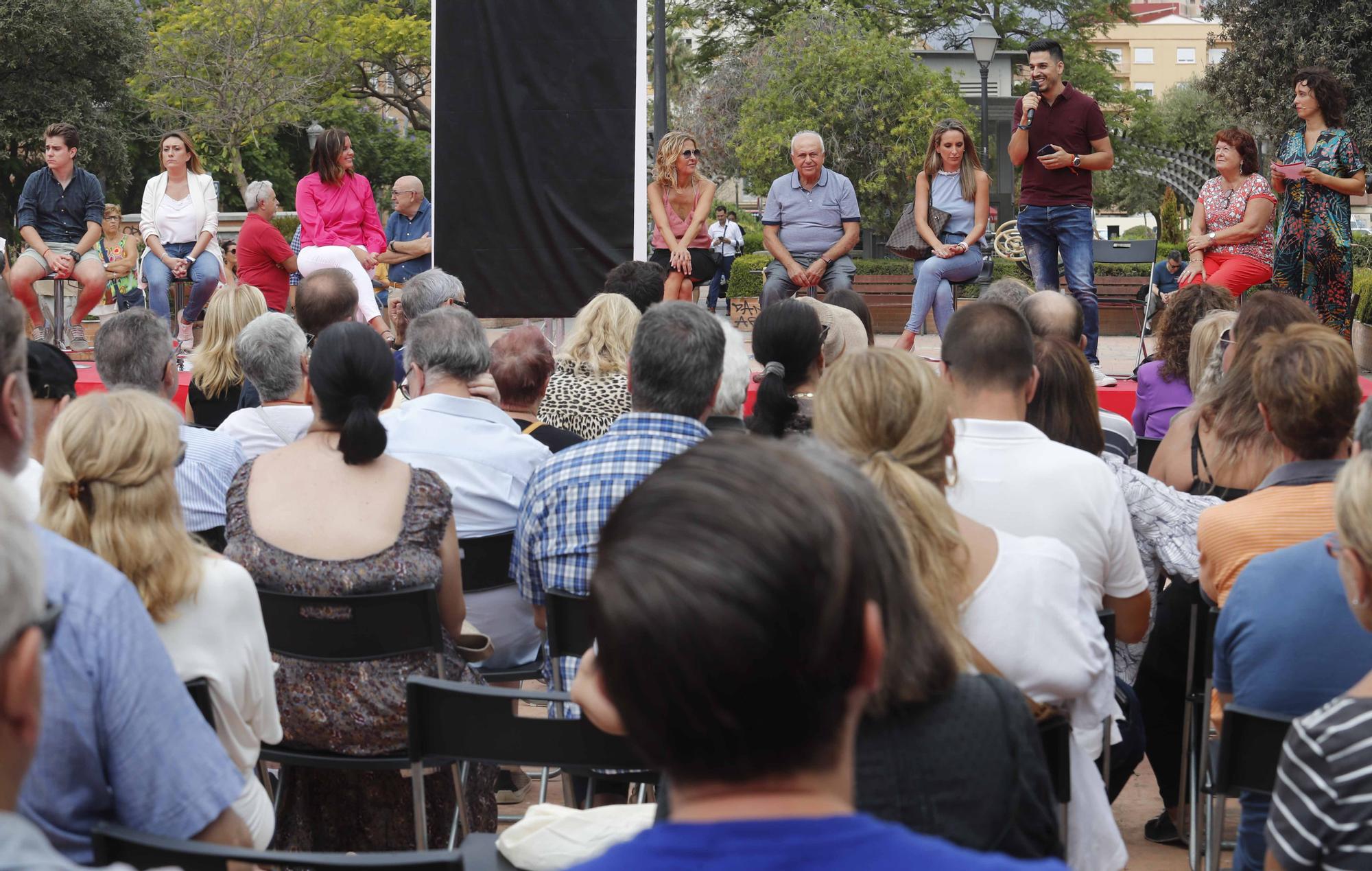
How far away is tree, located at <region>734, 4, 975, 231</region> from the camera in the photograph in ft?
82.8

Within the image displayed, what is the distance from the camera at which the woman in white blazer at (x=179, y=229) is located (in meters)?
9.63

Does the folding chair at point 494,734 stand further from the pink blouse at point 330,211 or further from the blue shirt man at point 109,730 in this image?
the pink blouse at point 330,211

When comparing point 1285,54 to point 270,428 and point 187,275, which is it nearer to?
point 187,275

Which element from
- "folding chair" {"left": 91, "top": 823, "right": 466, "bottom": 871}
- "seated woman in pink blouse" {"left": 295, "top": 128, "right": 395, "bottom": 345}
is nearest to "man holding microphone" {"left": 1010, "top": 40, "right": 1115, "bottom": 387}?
"seated woman in pink blouse" {"left": 295, "top": 128, "right": 395, "bottom": 345}

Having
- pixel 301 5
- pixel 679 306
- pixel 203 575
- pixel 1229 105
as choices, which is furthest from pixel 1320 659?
pixel 301 5

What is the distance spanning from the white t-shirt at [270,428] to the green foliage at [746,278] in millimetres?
15430

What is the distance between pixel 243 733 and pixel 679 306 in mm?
1632

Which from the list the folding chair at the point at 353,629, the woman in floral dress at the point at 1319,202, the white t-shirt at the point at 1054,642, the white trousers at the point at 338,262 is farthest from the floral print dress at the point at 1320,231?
the folding chair at the point at 353,629

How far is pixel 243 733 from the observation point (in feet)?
8.34

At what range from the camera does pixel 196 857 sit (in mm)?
1830

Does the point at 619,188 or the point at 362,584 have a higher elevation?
the point at 619,188

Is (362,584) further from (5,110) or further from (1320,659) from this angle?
(5,110)

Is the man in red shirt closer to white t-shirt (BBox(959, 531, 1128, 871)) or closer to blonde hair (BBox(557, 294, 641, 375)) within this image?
blonde hair (BBox(557, 294, 641, 375))

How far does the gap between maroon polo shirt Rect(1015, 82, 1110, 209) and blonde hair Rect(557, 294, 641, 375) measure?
3561 millimetres
